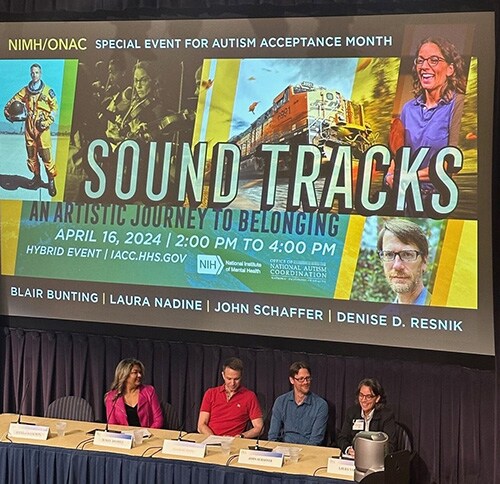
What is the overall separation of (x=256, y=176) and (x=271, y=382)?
132 centimetres

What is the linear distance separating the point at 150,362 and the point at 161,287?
0.54 metres

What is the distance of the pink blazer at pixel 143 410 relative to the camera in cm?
688

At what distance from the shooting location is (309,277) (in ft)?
22.6

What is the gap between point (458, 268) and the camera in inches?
259

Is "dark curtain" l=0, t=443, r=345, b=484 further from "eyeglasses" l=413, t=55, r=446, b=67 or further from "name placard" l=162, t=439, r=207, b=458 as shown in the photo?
"eyeglasses" l=413, t=55, r=446, b=67

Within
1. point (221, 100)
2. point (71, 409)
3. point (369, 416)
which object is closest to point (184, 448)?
point (369, 416)

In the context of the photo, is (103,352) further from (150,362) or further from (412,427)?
(412,427)

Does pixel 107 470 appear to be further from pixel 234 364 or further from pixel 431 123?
pixel 431 123

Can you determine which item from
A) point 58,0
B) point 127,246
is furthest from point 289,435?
point 58,0

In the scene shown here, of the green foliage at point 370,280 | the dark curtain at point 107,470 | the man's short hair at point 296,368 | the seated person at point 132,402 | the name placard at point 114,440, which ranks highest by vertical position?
the green foliage at point 370,280

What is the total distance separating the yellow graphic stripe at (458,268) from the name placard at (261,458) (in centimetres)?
141

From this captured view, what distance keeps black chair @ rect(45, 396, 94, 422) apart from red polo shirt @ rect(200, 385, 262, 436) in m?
0.77

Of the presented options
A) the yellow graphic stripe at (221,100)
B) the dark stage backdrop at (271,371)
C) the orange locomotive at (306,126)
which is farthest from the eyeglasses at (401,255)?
the yellow graphic stripe at (221,100)

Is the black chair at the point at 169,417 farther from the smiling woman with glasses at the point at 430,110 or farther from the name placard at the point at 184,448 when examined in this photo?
the smiling woman with glasses at the point at 430,110
